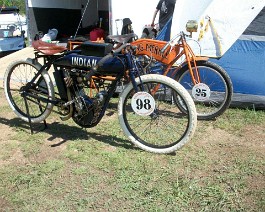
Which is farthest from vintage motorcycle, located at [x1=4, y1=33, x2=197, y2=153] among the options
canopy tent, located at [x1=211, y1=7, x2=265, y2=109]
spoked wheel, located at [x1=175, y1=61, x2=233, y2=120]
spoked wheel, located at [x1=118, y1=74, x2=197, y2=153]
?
canopy tent, located at [x1=211, y1=7, x2=265, y2=109]

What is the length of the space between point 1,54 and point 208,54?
26.5ft

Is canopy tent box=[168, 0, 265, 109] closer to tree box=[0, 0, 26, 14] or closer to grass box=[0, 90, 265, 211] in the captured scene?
grass box=[0, 90, 265, 211]

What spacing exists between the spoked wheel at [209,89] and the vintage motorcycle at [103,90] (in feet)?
1.05

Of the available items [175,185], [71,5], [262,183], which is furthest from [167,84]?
[71,5]

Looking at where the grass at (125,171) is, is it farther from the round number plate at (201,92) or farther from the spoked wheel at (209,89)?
the round number plate at (201,92)

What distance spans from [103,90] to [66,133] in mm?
832

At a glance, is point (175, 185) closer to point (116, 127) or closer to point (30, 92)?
point (116, 127)

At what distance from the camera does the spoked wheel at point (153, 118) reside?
3.28 meters

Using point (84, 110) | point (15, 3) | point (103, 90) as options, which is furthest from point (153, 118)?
point (15, 3)

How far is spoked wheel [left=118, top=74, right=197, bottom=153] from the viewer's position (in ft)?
10.7

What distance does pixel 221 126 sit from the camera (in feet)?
14.0

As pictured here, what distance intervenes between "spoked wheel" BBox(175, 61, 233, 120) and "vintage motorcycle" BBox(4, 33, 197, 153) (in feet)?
1.05

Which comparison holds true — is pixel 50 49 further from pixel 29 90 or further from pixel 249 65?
pixel 249 65

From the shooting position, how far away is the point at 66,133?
165 inches
